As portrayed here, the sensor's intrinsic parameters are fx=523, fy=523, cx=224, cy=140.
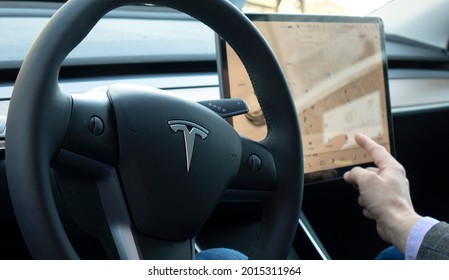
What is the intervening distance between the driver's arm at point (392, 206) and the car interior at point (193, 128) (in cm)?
5

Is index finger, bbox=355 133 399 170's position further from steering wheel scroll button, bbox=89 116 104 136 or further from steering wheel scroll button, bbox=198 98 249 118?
steering wheel scroll button, bbox=89 116 104 136

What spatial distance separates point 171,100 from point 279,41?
0.43 m

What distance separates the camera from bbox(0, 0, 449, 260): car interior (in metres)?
0.49

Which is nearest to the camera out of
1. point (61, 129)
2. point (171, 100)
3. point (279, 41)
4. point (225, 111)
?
point (61, 129)

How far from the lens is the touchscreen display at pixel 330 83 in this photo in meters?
0.97

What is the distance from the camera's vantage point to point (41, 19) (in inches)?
39.8

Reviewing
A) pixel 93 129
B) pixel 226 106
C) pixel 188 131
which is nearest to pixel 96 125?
A: pixel 93 129

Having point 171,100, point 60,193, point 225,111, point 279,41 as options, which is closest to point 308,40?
point 279,41

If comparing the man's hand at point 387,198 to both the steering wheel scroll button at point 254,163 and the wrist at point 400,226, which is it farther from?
the steering wheel scroll button at point 254,163

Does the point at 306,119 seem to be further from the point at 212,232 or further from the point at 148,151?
the point at 148,151

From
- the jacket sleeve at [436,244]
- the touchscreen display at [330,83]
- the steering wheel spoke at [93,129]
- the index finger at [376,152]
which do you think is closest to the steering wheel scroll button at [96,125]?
the steering wheel spoke at [93,129]

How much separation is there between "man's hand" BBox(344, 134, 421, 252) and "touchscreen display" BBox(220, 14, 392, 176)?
7 centimetres

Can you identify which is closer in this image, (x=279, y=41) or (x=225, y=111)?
(x=225, y=111)

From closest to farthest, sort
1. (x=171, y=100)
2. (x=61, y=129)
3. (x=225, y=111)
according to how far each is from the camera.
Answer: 1. (x=61, y=129)
2. (x=171, y=100)
3. (x=225, y=111)
